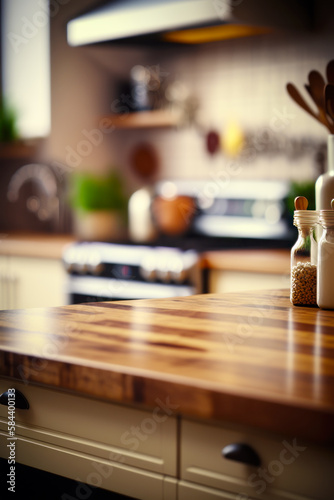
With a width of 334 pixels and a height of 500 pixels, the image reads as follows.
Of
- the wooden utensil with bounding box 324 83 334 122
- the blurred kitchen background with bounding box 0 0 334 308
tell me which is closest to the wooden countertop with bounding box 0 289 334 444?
the wooden utensil with bounding box 324 83 334 122

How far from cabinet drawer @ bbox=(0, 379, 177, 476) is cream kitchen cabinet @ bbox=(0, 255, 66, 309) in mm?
2279

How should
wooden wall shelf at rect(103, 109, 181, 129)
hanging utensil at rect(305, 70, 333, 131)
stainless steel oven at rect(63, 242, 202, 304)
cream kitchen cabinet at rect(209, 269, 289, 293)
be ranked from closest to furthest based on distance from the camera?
1. hanging utensil at rect(305, 70, 333, 131)
2. cream kitchen cabinet at rect(209, 269, 289, 293)
3. stainless steel oven at rect(63, 242, 202, 304)
4. wooden wall shelf at rect(103, 109, 181, 129)

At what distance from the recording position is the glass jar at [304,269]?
4.52 feet

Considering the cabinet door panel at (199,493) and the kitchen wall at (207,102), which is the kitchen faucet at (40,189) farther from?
the cabinet door panel at (199,493)

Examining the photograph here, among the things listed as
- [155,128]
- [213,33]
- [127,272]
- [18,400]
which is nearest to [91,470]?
[18,400]

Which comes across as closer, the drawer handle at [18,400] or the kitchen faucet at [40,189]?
the drawer handle at [18,400]

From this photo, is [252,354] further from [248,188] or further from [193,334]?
[248,188]

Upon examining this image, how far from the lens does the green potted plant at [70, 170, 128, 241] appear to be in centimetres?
362

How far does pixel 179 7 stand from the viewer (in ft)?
9.97

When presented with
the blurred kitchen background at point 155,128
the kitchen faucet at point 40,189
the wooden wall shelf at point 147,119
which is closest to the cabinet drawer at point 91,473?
the blurred kitchen background at point 155,128

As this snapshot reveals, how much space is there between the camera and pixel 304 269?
1396mm

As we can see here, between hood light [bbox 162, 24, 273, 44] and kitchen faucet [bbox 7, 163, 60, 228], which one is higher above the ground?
hood light [bbox 162, 24, 273, 44]

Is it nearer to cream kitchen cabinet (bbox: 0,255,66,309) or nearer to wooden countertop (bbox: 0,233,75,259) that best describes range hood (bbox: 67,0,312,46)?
wooden countertop (bbox: 0,233,75,259)

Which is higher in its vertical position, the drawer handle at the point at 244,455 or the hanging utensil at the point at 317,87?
the hanging utensil at the point at 317,87
